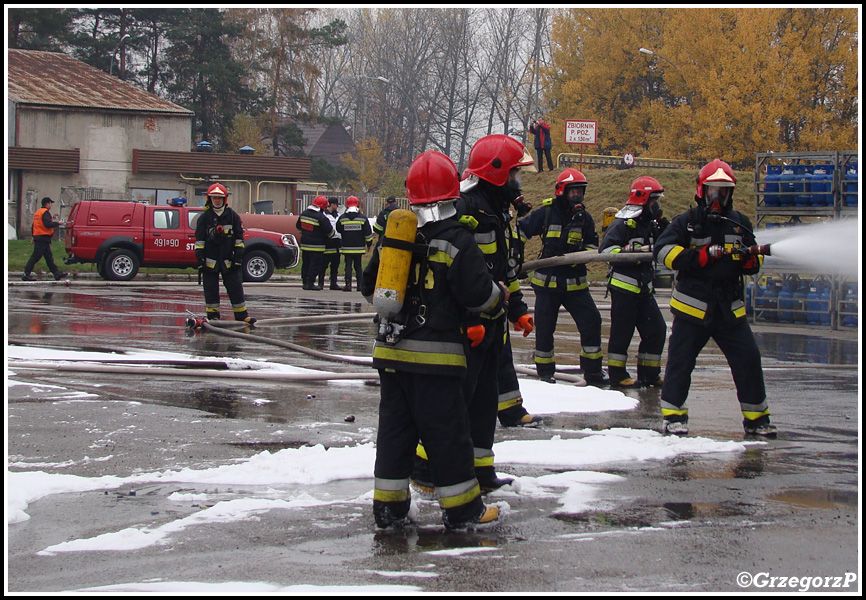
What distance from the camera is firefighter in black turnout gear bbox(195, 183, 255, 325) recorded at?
12.1 metres

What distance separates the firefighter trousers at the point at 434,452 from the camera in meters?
4.45

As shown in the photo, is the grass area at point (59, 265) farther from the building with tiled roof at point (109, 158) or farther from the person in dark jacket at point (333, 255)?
the building with tiled roof at point (109, 158)

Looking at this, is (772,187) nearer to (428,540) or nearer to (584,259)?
(584,259)

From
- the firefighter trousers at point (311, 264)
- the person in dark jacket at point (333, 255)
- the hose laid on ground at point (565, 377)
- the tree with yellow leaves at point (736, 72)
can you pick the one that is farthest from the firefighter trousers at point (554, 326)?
the tree with yellow leaves at point (736, 72)

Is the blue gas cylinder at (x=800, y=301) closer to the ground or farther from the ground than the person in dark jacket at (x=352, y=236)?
closer to the ground

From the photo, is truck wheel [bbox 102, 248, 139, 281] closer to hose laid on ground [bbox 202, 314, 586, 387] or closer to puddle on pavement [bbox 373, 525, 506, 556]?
hose laid on ground [bbox 202, 314, 586, 387]

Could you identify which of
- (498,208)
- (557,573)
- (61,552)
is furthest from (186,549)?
(498,208)

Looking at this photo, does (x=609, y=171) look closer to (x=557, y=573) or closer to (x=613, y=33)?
(x=613, y=33)

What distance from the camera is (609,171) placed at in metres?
33.1

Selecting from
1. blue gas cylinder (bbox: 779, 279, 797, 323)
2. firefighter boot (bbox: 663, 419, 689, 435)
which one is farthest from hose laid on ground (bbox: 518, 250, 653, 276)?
blue gas cylinder (bbox: 779, 279, 797, 323)

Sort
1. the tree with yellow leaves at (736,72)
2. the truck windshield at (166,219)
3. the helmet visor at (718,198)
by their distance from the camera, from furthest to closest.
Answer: the tree with yellow leaves at (736,72), the truck windshield at (166,219), the helmet visor at (718,198)

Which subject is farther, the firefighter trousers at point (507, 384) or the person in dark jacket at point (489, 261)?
the firefighter trousers at point (507, 384)

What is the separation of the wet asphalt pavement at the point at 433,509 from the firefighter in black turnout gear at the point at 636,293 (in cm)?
36

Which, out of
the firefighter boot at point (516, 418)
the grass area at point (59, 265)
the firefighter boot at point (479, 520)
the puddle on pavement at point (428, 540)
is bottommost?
the puddle on pavement at point (428, 540)
